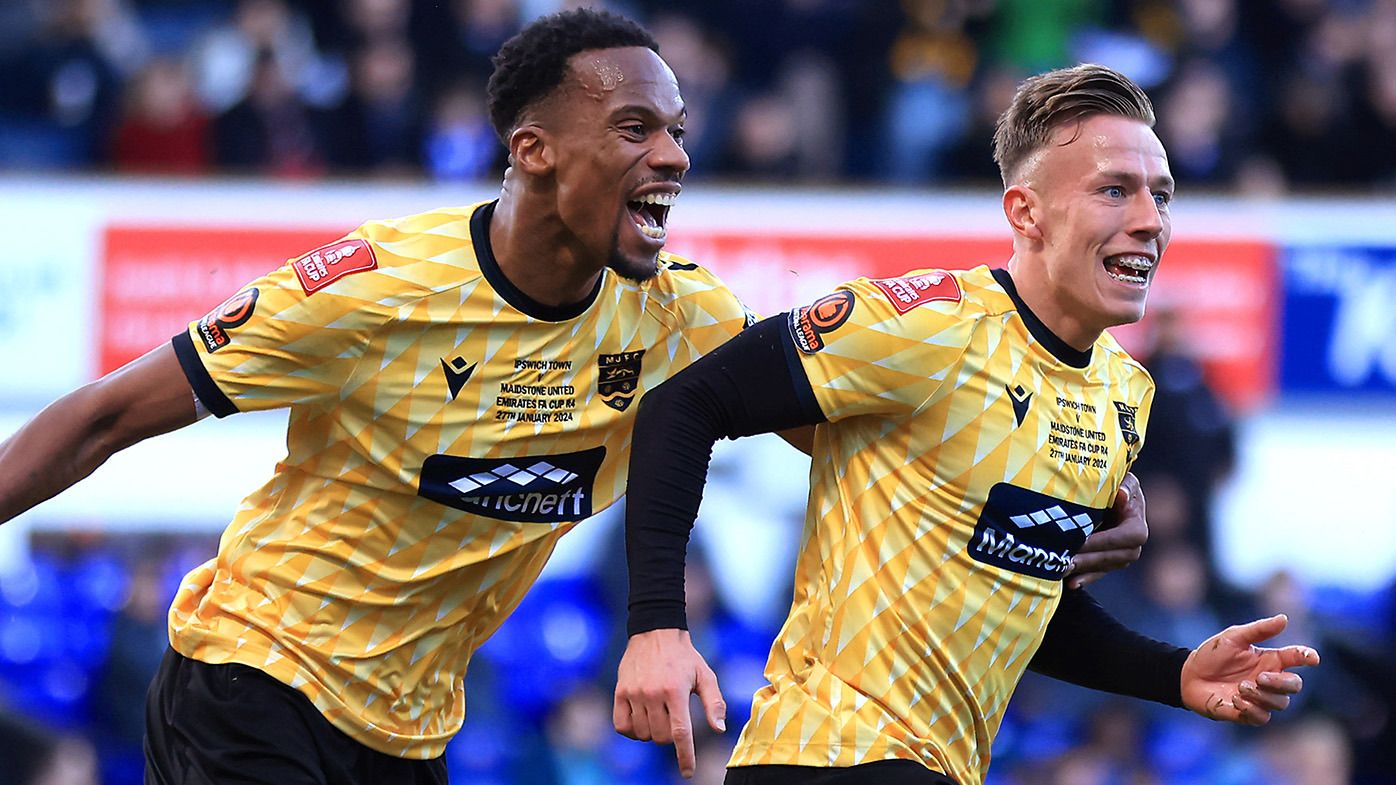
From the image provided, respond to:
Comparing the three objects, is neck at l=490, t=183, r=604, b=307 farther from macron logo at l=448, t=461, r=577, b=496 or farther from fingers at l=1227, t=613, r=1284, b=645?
fingers at l=1227, t=613, r=1284, b=645

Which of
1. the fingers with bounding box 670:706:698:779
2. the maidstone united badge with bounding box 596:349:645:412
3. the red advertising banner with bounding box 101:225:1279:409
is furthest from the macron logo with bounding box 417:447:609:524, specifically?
the red advertising banner with bounding box 101:225:1279:409

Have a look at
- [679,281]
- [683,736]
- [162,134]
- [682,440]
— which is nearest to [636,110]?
[679,281]

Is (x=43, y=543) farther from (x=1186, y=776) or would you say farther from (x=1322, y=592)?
(x=1322, y=592)

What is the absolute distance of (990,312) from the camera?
4035 mm

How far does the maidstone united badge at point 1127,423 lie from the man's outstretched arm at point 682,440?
82 cm

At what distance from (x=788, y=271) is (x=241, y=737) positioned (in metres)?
5.48

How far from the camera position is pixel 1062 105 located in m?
4.21

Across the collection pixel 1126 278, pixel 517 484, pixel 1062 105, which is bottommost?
pixel 517 484

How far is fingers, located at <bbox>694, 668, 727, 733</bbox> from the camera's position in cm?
340

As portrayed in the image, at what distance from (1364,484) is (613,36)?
6.29 meters

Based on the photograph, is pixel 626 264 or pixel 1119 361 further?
pixel 1119 361

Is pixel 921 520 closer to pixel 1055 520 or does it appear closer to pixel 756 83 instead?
A: pixel 1055 520

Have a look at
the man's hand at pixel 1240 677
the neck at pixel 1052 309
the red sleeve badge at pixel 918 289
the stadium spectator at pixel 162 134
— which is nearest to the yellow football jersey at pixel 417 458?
the red sleeve badge at pixel 918 289

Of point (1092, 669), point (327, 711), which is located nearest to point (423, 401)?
point (327, 711)
